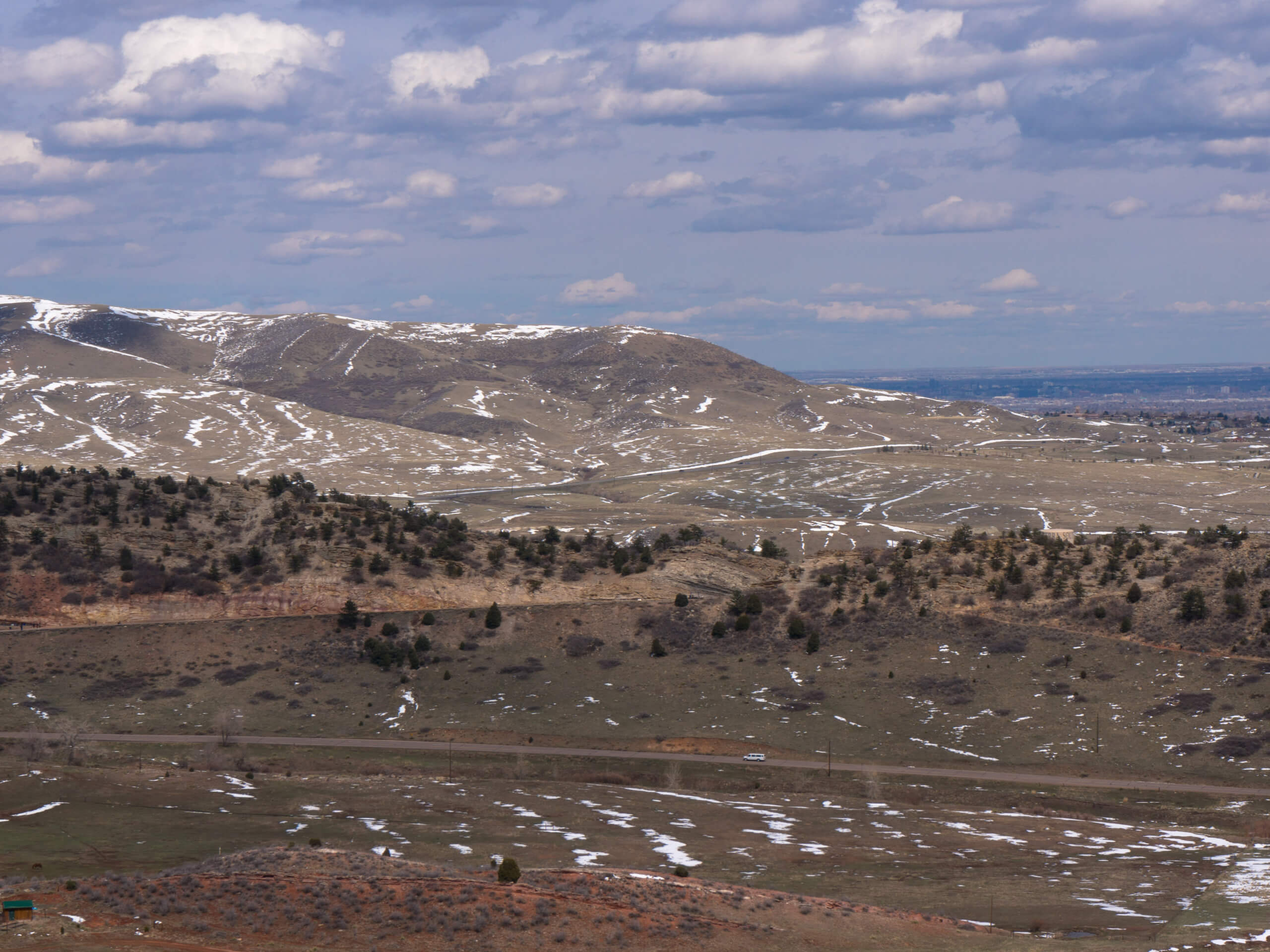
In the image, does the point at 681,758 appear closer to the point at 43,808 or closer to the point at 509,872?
the point at 509,872

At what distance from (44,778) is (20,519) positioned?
191 feet

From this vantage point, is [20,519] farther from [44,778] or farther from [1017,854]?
[1017,854]

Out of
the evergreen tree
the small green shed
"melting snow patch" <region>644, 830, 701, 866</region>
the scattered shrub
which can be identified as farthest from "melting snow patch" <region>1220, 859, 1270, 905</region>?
the evergreen tree

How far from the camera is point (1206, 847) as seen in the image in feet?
188

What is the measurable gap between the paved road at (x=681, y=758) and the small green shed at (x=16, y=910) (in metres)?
38.2

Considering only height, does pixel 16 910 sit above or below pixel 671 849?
above

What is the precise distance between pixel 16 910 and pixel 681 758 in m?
46.8

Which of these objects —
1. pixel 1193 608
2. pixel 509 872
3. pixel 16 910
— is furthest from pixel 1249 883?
pixel 1193 608

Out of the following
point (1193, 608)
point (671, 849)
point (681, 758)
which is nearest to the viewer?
point (671, 849)

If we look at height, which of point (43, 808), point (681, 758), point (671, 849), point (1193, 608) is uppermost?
point (1193, 608)

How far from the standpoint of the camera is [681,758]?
81.1 meters

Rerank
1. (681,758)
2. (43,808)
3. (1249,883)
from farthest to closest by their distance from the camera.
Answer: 1. (681,758)
2. (43,808)
3. (1249,883)

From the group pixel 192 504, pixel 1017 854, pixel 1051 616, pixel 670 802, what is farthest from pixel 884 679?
pixel 192 504

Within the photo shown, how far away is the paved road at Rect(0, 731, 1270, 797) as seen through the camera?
71.8 metres
